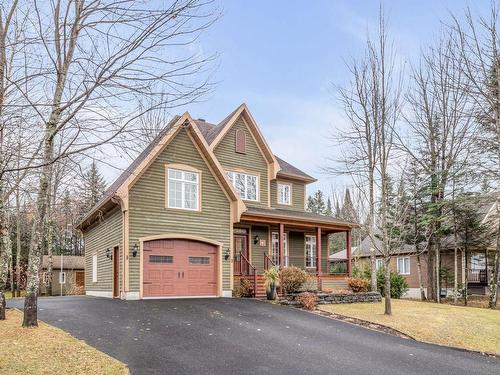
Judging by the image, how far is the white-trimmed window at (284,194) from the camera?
24.7 meters

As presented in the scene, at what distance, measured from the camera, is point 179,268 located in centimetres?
1784

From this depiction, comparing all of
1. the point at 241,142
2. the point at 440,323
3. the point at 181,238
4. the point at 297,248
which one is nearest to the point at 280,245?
the point at 297,248

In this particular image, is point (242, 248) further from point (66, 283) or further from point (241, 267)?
point (66, 283)

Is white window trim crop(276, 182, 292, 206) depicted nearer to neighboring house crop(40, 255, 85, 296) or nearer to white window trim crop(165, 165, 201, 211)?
white window trim crop(165, 165, 201, 211)

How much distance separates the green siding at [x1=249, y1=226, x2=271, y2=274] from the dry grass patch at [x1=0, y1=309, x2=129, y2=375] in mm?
12741

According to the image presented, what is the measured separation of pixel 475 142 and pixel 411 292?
15824mm

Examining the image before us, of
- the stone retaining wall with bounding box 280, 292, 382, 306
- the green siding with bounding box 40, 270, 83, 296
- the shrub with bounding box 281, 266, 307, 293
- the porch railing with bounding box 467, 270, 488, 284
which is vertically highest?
the shrub with bounding box 281, 266, 307, 293

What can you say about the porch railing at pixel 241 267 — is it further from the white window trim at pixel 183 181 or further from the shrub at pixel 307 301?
the shrub at pixel 307 301

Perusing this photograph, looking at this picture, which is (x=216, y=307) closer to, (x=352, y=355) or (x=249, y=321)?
(x=249, y=321)

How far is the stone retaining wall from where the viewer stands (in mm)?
16969

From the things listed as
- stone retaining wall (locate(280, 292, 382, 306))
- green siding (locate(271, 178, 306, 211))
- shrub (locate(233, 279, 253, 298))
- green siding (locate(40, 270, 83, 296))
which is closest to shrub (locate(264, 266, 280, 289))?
stone retaining wall (locate(280, 292, 382, 306))

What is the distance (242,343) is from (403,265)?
89.4ft

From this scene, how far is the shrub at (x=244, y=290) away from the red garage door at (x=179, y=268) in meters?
0.94

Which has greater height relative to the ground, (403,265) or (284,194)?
(284,194)
